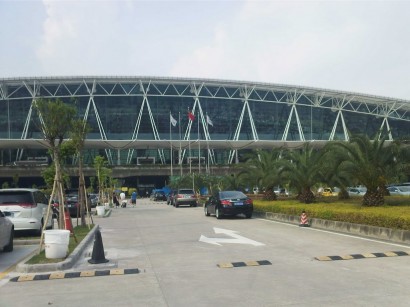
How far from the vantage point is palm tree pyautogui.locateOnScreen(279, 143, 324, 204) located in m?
23.8

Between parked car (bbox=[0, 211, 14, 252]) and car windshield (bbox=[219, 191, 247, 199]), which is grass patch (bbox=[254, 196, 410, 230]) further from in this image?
parked car (bbox=[0, 211, 14, 252])

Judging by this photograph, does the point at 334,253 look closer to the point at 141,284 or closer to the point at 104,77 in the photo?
the point at 141,284

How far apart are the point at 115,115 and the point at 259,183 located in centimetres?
6270

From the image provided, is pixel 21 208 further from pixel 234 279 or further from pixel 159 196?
pixel 159 196

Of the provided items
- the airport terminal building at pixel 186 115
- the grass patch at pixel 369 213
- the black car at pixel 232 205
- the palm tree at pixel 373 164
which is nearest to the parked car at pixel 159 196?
the airport terminal building at pixel 186 115

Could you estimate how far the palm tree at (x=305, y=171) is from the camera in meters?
23.8

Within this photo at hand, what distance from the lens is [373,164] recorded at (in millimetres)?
18703

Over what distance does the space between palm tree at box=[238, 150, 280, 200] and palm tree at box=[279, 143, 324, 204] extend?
2.79 meters

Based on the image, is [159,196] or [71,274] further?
[159,196]

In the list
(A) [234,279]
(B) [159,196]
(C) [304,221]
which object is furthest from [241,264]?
(B) [159,196]

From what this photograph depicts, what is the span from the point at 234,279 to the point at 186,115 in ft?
274

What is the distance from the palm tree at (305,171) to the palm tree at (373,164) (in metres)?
4.34

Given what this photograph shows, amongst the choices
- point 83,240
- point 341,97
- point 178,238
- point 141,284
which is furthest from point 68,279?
point 341,97

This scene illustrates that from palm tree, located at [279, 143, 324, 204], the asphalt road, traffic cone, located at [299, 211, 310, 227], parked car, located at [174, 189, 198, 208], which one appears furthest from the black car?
parked car, located at [174, 189, 198, 208]
